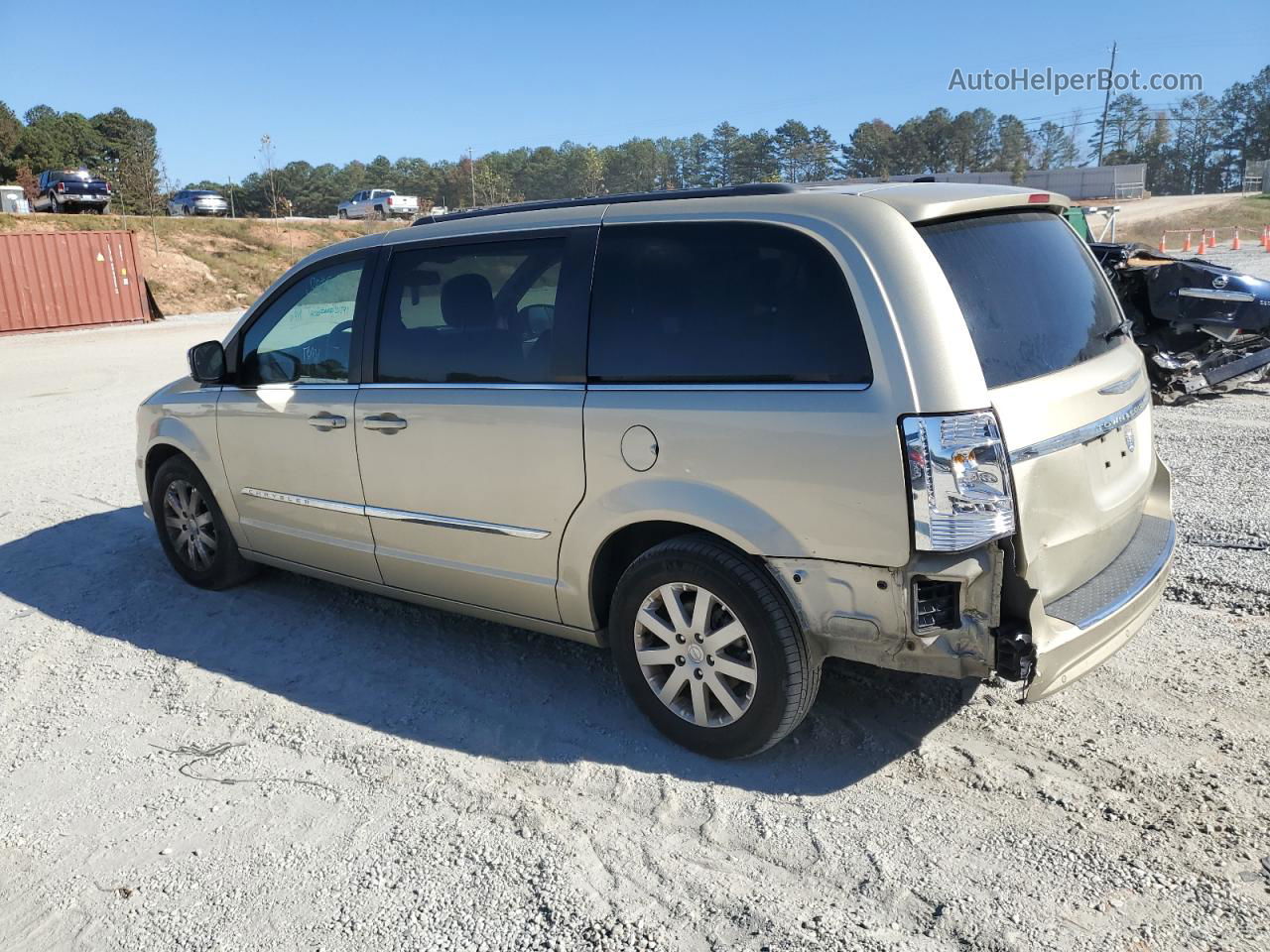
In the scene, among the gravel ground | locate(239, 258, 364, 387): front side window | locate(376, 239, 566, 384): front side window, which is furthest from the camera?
locate(239, 258, 364, 387): front side window

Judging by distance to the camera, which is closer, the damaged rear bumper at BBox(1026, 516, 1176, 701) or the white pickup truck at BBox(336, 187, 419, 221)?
the damaged rear bumper at BBox(1026, 516, 1176, 701)

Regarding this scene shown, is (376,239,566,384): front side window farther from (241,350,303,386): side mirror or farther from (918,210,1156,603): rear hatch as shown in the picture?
(918,210,1156,603): rear hatch

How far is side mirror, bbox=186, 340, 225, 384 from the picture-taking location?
17.1 feet

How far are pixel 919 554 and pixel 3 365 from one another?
19989mm

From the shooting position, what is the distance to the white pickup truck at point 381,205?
5659 centimetres

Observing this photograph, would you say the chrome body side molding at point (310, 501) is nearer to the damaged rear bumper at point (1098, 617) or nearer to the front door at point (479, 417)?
the front door at point (479, 417)

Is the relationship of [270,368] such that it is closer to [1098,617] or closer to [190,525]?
[190,525]

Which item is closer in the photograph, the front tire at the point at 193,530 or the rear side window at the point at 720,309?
→ the rear side window at the point at 720,309

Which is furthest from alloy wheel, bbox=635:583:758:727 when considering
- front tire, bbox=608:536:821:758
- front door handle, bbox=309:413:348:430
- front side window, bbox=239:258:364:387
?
front side window, bbox=239:258:364:387

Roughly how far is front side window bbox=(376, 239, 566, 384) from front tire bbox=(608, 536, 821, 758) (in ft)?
3.06

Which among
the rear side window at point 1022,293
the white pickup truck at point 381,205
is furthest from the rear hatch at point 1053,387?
the white pickup truck at point 381,205

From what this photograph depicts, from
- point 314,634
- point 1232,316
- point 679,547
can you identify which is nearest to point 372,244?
A: point 314,634

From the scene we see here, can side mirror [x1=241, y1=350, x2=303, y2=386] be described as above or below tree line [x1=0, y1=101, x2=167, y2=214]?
below

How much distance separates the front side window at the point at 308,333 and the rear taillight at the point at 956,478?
277cm
